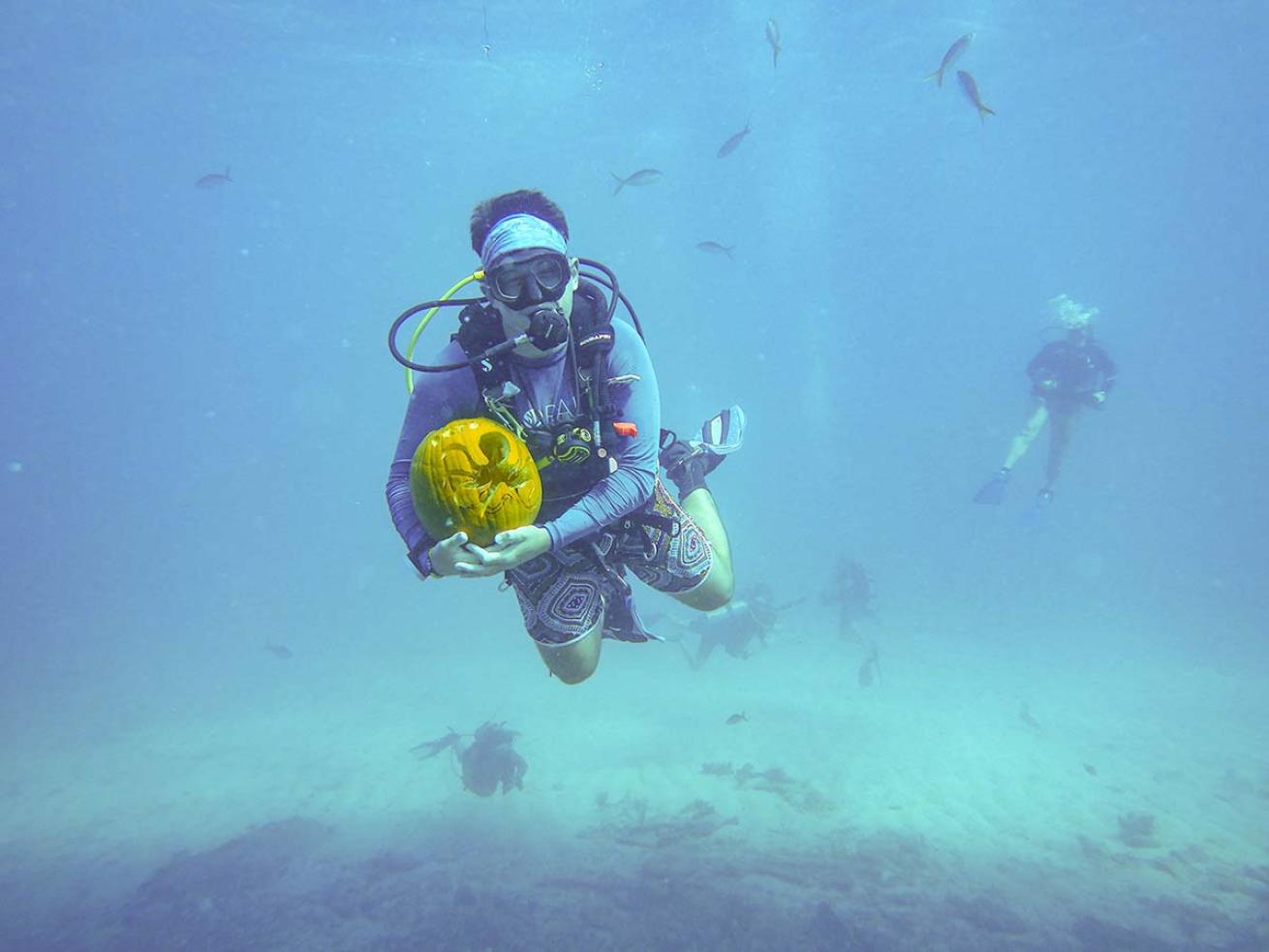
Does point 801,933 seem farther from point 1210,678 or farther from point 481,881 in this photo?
point 1210,678

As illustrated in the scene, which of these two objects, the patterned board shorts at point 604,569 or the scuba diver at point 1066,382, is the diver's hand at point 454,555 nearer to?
the patterned board shorts at point 604,569

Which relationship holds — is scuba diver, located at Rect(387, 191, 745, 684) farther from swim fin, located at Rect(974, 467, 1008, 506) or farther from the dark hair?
swim fin, located at Rect(974, 467, 1008, 506)

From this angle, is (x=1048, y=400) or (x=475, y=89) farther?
(x=475, y=89)

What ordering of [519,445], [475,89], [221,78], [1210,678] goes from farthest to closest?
1. [475,89]
2. [221,78]
3. [1210,678]
4. [519,445]

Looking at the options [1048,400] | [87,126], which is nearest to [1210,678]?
[1048,400]

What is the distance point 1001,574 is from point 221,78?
40229 mm

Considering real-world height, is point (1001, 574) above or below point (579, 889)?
above

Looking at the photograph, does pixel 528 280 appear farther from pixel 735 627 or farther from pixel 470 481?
pixel 735 627

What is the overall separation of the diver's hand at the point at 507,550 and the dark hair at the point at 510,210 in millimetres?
1729

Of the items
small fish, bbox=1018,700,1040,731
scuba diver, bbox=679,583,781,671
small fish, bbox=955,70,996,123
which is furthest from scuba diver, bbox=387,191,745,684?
small fish, bbox=1018,700,1040,731

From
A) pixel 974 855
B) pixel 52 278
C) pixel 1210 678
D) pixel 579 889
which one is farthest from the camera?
pixel 52 278

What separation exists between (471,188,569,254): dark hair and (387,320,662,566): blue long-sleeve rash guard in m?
0.69

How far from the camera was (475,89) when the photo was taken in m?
32.1

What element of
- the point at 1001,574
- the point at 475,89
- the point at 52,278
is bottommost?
the point at 1001,574
